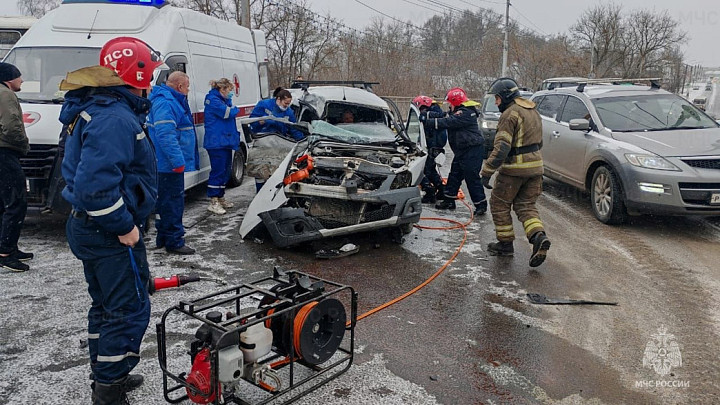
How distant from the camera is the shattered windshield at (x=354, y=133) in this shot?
712cm

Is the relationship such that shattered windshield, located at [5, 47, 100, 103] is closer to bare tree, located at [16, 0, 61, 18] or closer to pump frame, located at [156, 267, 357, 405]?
pump frame, located at [156, 267, 357, 405]

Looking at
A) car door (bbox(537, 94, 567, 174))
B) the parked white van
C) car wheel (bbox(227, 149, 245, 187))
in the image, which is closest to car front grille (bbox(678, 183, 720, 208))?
car door (bbox(537, 94, 567, 174))

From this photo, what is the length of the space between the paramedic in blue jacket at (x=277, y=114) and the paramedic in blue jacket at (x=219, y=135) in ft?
1.92

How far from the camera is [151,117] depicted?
230 inches

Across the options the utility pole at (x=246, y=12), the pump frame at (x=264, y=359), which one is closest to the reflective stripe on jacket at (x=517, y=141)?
the pump frame at (x=264, y=359)

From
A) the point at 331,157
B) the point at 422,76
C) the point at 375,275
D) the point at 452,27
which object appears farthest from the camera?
the point at 452,27

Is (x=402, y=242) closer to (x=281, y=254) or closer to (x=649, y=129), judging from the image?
(x=281, y=254)

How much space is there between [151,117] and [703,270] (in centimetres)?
594

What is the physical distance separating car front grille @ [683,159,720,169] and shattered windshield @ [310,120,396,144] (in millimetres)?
3617

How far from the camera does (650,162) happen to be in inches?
266

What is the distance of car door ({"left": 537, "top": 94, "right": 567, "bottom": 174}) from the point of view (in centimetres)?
882

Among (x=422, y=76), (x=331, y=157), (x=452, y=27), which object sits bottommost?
(x=331, y=157)

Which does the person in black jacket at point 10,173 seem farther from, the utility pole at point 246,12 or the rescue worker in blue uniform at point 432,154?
the utility pole at point 246,12

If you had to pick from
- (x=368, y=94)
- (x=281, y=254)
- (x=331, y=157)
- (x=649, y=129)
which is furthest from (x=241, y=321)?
(x=649, y=129)
